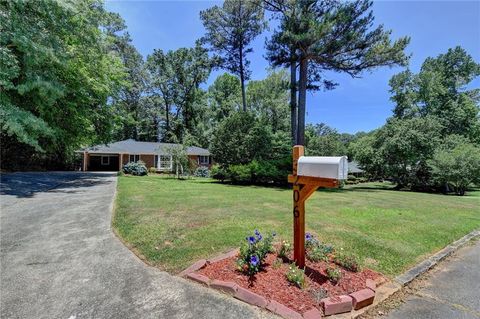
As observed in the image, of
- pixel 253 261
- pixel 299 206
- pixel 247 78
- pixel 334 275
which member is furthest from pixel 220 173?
pixel 334 275

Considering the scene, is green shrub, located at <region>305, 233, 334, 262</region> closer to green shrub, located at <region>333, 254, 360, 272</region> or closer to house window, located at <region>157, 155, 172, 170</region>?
green shrub, located at <region>333, 254, 360, 272</region>

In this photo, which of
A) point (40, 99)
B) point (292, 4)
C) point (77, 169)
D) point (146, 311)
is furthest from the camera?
point (77, 169)

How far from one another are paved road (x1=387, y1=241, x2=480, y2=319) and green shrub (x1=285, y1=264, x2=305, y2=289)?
36.6 inches

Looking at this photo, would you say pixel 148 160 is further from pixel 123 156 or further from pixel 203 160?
pixel 203 160

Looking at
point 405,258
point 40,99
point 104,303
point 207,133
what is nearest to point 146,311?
point 104,303

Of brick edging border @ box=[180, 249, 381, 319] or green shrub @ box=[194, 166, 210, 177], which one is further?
green shrub @ box=[194, 166, 210, 177]

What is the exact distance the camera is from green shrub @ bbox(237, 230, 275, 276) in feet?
11.1

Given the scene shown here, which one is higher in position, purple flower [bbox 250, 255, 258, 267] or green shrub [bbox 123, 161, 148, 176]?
green shrub [bbox 123, 161, 148, 176]

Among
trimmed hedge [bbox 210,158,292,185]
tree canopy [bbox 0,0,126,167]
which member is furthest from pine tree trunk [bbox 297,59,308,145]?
Answer: tree canopy [bbox 0,0,126,167]

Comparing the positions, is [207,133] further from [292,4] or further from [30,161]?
[292,4]

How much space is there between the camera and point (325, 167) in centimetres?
310

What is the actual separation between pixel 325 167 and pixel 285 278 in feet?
4.69

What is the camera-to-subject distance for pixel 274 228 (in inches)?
224

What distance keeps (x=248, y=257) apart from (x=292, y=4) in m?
17.5
